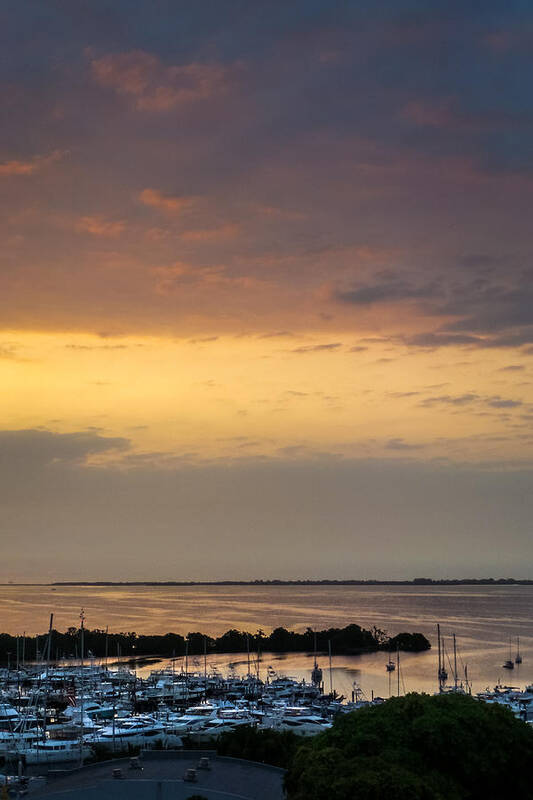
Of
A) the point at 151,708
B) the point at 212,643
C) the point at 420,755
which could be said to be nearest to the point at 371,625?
the point at 212,643

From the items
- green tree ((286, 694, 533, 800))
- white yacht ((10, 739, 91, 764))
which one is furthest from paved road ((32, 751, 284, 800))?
white yacht ((10, 739, 91, 764))

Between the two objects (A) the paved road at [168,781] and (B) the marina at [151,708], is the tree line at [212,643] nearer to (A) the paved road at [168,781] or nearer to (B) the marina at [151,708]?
(B) the marina at [151,708]

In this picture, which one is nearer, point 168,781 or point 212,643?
point 168,781

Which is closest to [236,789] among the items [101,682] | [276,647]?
[101,682]

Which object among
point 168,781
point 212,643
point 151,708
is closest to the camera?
point 168,781

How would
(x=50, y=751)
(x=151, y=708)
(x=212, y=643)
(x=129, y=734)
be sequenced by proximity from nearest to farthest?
1. (x=50, y=751)
2. (x=129, y=734)
3. (x=151, y=708)
4. (x=212, y=643)

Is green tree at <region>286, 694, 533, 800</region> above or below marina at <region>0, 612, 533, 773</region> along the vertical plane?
above

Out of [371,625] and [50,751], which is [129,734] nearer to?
[50,751]

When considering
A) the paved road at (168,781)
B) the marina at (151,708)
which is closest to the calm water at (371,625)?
the marina at (151,708)

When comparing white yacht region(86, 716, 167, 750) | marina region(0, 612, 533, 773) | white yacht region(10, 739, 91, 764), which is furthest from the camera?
white yacht region(86, 716, 167, 750)

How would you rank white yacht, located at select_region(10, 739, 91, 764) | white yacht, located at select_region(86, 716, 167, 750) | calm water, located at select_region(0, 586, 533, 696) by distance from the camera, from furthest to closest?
calm water, located at select_region(0, 586, 533, 696)
white yacht, located at select_region(86, 716, 167, 750)
white yacht, located at select_region(10, 739, 91, 764)

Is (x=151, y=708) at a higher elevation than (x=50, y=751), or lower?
lower

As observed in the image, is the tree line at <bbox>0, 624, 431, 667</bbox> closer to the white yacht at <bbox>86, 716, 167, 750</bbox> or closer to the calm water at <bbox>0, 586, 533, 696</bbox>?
the calm water at <bbox>0, 586, 533, 696</bbox>

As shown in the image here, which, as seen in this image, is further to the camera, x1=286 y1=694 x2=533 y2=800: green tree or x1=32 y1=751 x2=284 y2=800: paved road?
x1=32 y1=751 x2=284 y2=800: paved road
